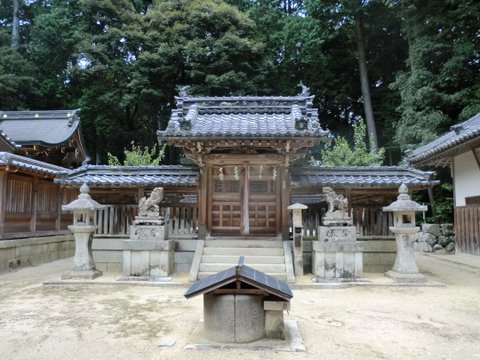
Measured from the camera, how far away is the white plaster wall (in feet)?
46.4

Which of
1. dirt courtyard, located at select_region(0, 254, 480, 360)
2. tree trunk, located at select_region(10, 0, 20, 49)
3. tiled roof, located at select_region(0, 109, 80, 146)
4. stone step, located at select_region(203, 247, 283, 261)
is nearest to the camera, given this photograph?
dirt courtyard, located at select_region(0, 254, 480, 360)

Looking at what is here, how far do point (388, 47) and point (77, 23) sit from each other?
916 inches

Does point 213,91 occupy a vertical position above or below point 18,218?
above

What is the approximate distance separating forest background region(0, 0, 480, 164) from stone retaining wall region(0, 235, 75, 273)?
1167 centimetres

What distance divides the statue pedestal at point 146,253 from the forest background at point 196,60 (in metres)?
15.4

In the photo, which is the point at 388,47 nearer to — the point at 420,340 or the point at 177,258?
the point at 177,258

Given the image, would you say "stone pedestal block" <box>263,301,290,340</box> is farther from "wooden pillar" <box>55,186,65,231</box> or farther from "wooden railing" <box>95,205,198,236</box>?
"wooden pillar" <box>55,186,65,231</box>

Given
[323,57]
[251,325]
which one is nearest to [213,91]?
[323,57]

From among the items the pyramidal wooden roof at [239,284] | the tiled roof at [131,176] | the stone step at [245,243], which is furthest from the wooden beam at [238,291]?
the tiled roof at [131,176]

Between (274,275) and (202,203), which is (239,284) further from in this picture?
(202,203)

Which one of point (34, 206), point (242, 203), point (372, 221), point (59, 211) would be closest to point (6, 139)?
point (34, 206)

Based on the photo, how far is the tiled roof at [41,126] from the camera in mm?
18344

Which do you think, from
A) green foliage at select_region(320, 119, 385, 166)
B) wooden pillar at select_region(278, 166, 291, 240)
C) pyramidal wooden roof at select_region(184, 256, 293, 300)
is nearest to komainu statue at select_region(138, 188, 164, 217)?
wooden pillar at select_region(278, 166, 291, 240)

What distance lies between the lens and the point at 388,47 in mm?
26219
